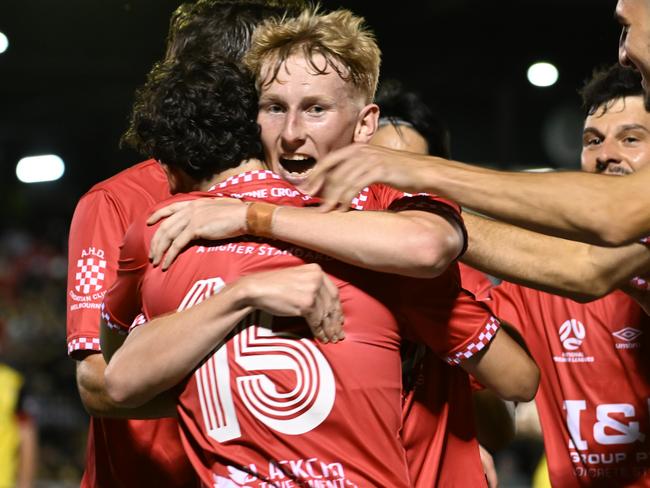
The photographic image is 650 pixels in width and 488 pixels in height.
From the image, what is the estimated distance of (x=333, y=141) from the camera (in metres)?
2.92

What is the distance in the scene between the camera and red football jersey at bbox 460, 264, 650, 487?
133 inches

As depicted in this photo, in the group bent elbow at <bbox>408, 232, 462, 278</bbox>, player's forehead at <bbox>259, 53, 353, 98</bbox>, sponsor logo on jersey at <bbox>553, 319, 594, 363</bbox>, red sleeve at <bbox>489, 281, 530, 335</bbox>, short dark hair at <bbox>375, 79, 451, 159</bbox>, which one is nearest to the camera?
bent elbow at <bbox>408, 232, 462, 278</bbox>

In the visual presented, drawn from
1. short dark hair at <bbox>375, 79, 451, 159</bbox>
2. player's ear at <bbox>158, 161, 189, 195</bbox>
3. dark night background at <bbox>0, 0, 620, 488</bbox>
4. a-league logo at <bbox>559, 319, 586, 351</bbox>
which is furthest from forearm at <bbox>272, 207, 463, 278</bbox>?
dark night background at <bbox>0, 0, 620, 488</bbox>

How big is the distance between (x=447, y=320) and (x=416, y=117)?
195cm

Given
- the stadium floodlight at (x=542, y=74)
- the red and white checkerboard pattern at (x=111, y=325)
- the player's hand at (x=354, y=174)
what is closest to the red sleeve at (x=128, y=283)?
the red and white checkerboard pattern at (x=111, y=325)

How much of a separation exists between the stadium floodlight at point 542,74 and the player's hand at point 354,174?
427 inches

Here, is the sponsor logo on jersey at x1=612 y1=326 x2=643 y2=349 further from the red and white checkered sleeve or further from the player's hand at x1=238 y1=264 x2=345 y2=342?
the player's hand at x1=238 y1=264 x2=345 y2=342

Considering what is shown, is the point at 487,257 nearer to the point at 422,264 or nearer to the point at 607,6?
the point at 422,264

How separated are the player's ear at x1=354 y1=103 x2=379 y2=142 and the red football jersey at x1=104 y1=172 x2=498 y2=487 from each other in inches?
21.6

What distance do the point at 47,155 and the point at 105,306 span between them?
13760 millimetres

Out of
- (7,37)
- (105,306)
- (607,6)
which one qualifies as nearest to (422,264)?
(105,306)

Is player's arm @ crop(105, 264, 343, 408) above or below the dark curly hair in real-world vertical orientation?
below

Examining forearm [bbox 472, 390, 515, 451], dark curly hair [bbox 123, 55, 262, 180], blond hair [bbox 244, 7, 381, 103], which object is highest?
blond hair [bbox 244, 7, 381, 103]

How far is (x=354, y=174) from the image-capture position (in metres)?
2.29
